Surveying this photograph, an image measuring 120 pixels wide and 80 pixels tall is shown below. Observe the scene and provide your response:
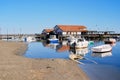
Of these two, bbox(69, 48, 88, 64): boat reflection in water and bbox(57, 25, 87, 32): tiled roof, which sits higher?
bbox(57, 25, 87, 32): tiled roof

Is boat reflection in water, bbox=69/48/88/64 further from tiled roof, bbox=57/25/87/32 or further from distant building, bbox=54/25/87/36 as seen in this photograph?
tiled roof, bbox=57/25/87/32

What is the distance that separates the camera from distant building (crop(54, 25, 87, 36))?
4946 inches

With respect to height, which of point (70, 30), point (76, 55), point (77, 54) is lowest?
point (77, 54)

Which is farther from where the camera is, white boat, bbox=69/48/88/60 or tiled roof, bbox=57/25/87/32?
tiled roof, bbox=57/25/87/32

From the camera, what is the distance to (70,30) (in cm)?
12600

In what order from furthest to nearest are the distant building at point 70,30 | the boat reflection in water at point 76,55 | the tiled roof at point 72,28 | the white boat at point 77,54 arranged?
1. the tiled roof at point 72,28
2. the distant building at point 70,30
3. the white boat at point 77,54
4. the boat reflection in water at point 76,55

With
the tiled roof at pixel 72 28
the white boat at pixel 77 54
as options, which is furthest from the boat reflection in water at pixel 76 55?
the tiled roof at pixel 72 28

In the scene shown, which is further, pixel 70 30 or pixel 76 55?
pixel 70 30

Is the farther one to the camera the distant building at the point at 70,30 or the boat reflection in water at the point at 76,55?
the distant building at the point at 70,30

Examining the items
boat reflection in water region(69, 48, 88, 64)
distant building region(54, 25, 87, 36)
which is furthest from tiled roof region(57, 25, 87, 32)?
boat reflection in water region(69, 48, 88, 64)

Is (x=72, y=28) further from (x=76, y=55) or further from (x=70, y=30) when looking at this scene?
(x=76, y=55)

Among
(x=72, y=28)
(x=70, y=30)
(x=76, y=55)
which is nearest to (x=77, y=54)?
(x=76, y=55)

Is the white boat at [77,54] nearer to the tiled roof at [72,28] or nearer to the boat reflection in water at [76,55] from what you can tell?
the boat reflection in water at [76,55]

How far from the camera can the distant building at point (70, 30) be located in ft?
412
